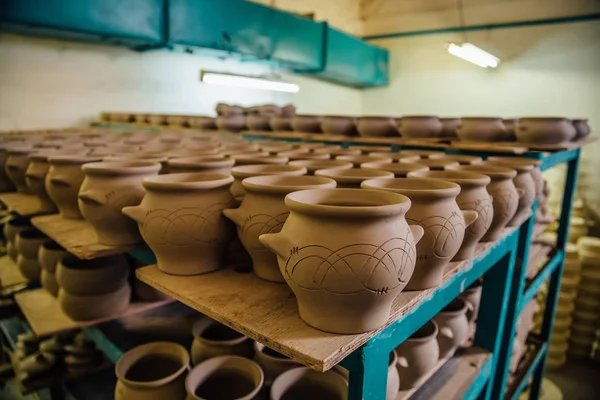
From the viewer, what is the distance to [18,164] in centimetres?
161

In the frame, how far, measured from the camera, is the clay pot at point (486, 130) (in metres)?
2.23

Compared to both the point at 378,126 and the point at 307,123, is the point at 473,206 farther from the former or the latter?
the point at 307,123

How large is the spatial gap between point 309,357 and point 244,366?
636mm

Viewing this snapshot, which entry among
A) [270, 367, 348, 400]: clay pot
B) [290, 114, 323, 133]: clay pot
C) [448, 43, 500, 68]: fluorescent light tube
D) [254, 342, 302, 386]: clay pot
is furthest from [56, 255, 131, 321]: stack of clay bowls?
[448, 43, 500, 68]: fluorescent light tube

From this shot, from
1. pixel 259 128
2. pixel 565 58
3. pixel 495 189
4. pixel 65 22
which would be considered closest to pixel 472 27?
pixel 565 58

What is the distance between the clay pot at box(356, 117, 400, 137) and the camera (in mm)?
2611

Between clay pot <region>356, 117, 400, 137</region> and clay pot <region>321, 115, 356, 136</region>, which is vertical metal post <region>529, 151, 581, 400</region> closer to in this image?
clay pot <region>356, 117, 400, 137</region>

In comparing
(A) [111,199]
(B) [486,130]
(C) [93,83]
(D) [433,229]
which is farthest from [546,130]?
(C) [93,83]

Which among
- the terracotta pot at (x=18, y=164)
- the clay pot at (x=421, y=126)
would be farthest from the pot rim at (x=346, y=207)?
the clay pot at (x=421, y=126)

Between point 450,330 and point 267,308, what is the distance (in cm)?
88

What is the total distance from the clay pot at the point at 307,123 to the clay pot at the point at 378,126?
380 millimetres

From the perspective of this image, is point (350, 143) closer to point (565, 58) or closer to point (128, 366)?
point (128, 366)

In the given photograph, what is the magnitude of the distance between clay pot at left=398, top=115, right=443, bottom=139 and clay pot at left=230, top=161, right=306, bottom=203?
160 cm

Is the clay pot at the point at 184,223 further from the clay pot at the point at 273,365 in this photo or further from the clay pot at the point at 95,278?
the clay pot at the point at 95,278
